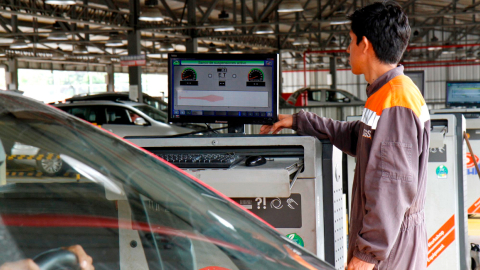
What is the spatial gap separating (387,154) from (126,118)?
989 cm

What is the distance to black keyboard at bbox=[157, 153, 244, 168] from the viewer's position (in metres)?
2.12

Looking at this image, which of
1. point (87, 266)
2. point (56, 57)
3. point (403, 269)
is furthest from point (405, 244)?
point (56, 57)

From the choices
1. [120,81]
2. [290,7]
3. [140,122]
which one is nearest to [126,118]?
[140,122]

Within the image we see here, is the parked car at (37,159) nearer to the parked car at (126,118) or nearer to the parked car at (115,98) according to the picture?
the parked car at (126,118)

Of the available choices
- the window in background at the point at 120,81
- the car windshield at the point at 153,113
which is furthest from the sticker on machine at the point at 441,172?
the window in background at the point at 120,81

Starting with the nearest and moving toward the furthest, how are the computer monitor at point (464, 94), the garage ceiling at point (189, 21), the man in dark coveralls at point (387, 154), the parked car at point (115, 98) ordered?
1. the man in dark coveralls at point (387, 154)
2. the computer monitor at point (464, 94)
3. the parked car at point (115, 98)
4. the garage ceiling at point (189, 21)

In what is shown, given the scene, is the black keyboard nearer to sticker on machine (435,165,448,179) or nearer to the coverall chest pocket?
the coverall chest pocket

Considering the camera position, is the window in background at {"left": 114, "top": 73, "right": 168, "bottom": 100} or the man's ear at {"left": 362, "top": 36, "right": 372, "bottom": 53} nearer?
the man's ear at {"left": 362, "top": 36, "right": 372, "bottom": 53}

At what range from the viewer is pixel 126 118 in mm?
11273

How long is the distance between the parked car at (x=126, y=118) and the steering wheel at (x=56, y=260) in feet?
32.5

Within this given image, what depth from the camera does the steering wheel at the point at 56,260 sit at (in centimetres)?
97

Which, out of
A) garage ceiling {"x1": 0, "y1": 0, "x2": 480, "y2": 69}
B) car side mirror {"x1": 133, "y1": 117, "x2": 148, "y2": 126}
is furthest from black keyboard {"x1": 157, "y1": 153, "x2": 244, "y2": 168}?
garage ceiling {"x1": 0, "y1": 0, "x2": 480, "y2": 69}

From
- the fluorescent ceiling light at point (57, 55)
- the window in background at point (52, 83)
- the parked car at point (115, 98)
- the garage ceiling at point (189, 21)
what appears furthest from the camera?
the window in background at point (52, 83)

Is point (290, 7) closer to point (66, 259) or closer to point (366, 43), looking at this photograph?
point (366, 43)
